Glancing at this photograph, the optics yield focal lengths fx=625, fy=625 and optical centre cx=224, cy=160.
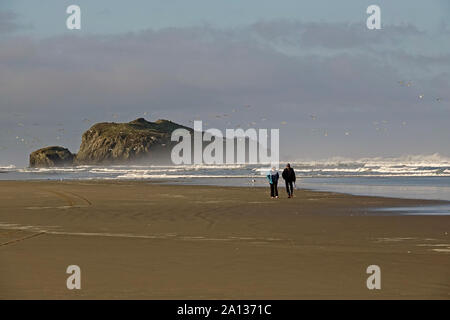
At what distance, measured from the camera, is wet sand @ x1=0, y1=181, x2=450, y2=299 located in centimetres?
948

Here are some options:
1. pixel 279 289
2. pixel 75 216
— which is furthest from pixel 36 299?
pixel 75 216

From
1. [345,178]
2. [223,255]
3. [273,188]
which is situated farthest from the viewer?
[345,178]

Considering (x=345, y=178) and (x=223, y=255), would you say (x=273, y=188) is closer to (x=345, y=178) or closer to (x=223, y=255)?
(x=223, y=255)

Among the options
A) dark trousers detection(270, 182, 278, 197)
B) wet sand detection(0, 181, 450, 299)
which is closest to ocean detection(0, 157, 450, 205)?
dark trousers detection(270, 182, 278, 197)

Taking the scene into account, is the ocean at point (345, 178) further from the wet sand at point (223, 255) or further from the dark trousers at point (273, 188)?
the wet sand at point (223, 255)

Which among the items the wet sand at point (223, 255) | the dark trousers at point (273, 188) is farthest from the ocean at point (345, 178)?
the wet sand at point (223, 255)

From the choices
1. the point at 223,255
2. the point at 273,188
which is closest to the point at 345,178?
the point at 273,188

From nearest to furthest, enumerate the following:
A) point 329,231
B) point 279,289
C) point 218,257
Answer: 1. point 279,289
2. point 218,257
3. point 329,231

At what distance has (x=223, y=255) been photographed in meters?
12.8

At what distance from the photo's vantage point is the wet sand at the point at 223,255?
9.48m

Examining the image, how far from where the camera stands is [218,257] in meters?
12.5

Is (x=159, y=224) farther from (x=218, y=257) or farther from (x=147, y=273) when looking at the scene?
(x=147, y=273)
